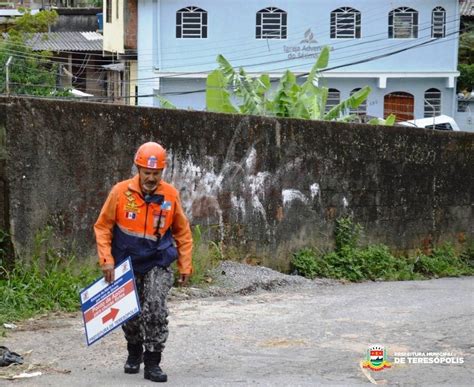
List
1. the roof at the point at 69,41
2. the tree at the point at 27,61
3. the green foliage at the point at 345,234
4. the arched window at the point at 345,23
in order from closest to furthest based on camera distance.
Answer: the green foliage at the point at 345,234, the tree at the point at 27,61, the arched window at the point at 345,23, the roof at the point at 69,41

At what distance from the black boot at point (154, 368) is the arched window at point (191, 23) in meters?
32.6

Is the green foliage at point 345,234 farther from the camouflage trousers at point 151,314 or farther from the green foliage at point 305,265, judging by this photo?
the camouflage trousers at point 151,314

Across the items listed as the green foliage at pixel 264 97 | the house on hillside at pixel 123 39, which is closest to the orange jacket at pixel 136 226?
the green foliage at pixel 264 97

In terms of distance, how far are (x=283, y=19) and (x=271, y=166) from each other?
91.3 feet

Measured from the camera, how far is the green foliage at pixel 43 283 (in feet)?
27.4

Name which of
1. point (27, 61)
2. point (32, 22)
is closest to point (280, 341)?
point (27, 61)

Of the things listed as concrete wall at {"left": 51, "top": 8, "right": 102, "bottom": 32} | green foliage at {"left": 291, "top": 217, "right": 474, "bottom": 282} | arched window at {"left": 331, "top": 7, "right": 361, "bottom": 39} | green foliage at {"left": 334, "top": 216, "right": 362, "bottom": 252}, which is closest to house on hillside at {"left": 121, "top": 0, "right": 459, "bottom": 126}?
arched window at {"left": 331, "top": 7, "right": 361, "bottom": 39}

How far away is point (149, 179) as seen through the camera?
251 inches

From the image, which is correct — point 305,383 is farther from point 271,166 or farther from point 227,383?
point 271,166

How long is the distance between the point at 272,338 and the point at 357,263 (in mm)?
4690

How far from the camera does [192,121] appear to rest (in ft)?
34.7

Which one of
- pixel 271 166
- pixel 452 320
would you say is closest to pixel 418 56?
pixel 271 166

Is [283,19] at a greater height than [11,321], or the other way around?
[283,19]

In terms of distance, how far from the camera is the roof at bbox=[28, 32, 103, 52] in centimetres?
4015
